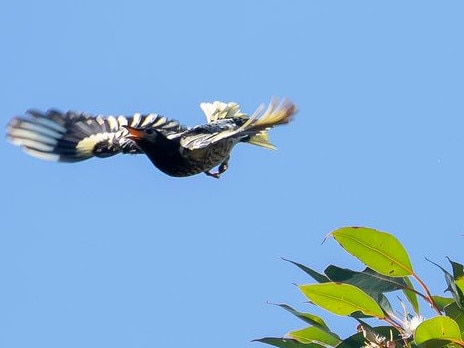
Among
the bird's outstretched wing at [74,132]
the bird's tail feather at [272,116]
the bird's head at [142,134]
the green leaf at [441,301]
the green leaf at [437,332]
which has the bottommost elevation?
the green leaf at [437,332]

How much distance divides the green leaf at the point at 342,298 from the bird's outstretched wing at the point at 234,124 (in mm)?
1909

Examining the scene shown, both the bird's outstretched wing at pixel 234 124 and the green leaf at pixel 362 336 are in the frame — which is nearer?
the green leaf at pixel 362 336

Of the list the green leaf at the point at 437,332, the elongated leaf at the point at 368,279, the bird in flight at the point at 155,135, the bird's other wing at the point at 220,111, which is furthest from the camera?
the bird's other wing at the point at 220,111

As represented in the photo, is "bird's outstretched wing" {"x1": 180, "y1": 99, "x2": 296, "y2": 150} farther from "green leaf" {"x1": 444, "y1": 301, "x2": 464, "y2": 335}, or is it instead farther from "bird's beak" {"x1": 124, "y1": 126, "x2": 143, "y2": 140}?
"green leaf" {"x1": 444, "y1": 301, "x2": 464, "y2": 335}

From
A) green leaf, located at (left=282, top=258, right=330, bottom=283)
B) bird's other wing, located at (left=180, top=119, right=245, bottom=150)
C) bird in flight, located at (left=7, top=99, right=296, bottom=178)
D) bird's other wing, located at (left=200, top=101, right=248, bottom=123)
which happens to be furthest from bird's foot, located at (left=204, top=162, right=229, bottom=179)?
green leaf, located at (left=282, top=258, right=330, bottom=283)

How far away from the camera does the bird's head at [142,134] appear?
16.8 ft

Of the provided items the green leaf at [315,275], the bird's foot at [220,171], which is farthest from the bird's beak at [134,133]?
the green leaf at [315,275]

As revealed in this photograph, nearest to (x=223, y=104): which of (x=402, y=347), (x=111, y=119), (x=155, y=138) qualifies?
(x=111, y=119)

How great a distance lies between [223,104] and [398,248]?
3664mm

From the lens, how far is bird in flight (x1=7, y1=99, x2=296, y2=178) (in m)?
4.95

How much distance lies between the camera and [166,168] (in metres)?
5.14

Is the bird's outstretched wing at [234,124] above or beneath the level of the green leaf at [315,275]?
above

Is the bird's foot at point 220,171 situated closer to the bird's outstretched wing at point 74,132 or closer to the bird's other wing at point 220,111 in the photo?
the bird's outstretched wing at point 74,132

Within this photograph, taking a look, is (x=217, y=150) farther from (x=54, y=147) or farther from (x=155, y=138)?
(x=54, y=147)
